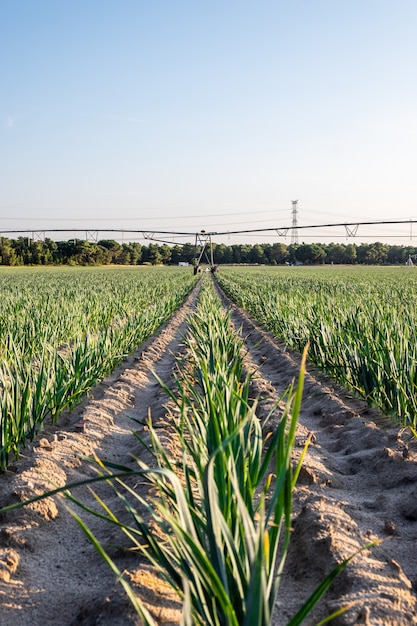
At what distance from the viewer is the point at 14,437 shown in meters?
3.37

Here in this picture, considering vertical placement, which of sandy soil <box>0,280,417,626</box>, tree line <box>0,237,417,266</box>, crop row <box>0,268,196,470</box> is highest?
tree line <box>0,237,417,266</box>

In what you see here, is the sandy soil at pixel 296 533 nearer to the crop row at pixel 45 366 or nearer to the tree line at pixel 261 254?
the crop row at pixel 45 366

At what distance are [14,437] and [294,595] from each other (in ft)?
6.00

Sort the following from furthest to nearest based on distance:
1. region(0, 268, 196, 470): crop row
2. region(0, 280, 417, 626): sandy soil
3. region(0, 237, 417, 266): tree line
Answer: region(0, 237, 417, 266): tree line < region(0, 268, 196, 470): crop row < region(0, 280, 417, 626): sandy soil

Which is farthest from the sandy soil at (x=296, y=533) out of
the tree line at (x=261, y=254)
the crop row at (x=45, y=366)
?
the tree line at (x=261, y=254)

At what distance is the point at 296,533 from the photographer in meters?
2.65

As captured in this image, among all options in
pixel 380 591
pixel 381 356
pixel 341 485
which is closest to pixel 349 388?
pixel 381 356

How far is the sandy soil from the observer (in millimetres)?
2023

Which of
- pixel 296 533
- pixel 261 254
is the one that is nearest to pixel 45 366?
pixel 296 533

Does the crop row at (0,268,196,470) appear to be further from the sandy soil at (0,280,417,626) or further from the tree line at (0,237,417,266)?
the tree line at (0,237,417,266)

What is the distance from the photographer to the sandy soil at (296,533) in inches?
79.7

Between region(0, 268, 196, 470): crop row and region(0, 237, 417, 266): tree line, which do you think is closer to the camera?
region(0, 268, 196, 470): crop row

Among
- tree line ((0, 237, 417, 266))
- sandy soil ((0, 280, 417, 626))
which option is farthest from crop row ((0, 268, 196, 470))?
tree line ((0, 237, 417, 266))

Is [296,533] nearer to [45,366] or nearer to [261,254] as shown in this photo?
[45,366]
